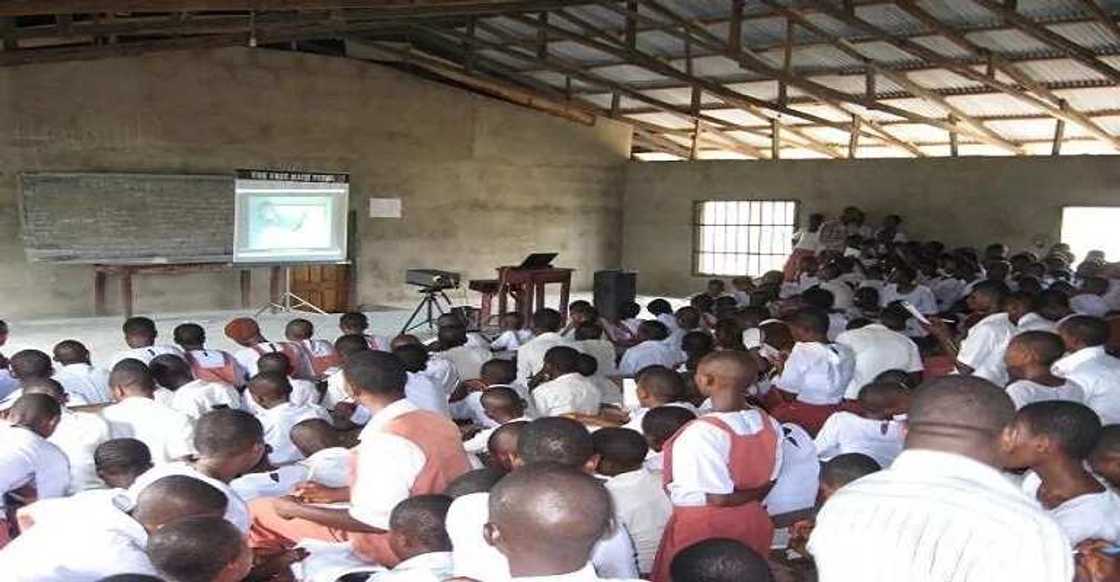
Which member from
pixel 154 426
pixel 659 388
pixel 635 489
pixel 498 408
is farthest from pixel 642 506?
pixel 154 426

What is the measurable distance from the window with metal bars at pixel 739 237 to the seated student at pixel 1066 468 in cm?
1135

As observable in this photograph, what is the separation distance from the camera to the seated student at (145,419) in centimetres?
376

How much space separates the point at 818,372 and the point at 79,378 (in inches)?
137

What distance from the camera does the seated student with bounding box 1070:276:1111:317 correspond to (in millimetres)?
6613

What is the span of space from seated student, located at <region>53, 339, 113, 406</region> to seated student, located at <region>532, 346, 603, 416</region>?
2.02 metres

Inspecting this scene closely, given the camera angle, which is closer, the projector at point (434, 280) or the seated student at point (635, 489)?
the seated student at point (635, 489)

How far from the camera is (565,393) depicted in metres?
4.69

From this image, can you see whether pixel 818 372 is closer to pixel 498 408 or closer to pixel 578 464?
pixel 498 408

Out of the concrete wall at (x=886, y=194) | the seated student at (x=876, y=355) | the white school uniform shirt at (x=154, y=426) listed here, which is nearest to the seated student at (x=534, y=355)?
the seated student at (x=876, y=355)

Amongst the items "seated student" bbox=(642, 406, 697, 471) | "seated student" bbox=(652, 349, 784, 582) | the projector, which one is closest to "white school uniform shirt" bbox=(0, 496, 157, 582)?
"seated student" bbox=(652, 349, 784, 582)

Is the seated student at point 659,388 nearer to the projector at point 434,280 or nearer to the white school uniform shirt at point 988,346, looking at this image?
the white school uniform shirt at point 988,346

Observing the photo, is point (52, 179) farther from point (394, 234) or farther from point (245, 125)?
point (394, 234)

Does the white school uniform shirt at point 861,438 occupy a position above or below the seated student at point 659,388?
below

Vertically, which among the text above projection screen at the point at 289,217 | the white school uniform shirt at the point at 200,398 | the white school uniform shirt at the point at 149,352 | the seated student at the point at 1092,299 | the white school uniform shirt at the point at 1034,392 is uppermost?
the text above projection screen at the point at 289,217
